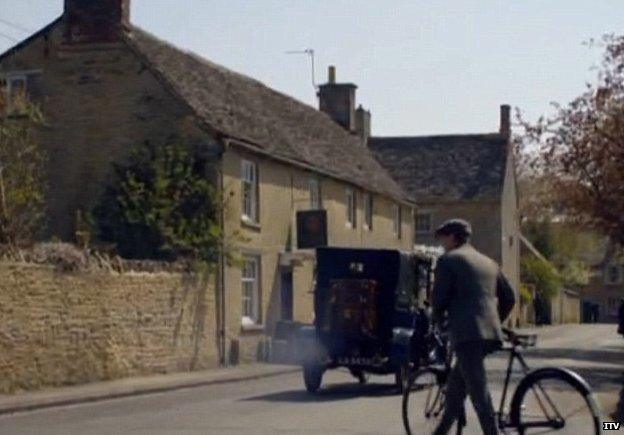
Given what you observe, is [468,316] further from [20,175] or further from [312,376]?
[20,175]

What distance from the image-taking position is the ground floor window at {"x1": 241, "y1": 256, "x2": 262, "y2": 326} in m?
34.6

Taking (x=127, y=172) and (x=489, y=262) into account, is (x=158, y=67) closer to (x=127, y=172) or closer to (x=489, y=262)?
(x=127, y=172)

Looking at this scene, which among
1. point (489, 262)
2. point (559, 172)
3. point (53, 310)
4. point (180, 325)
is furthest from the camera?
point (559, 172)

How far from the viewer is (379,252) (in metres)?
23.7

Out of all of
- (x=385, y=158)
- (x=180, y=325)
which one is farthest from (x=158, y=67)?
(x=385, y=158)

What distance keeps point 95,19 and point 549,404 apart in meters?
24.3

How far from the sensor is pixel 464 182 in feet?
229

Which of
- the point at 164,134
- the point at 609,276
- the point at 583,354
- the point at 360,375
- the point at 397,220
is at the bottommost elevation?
the point at 583,354

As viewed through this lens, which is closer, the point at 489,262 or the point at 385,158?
the point at 489,262

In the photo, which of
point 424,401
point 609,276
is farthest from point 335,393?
point 609,276

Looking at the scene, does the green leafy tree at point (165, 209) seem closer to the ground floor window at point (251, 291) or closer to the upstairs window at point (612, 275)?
the ground floor window at point (251, 291)

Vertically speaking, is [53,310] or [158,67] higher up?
[158,67]

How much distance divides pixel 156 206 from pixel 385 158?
41154mm

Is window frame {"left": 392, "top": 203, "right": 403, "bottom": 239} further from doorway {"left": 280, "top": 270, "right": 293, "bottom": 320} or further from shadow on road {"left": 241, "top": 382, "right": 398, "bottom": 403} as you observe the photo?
shadow on road {"left": 241, "top": 382, "right": 398, "bottom": 403}
